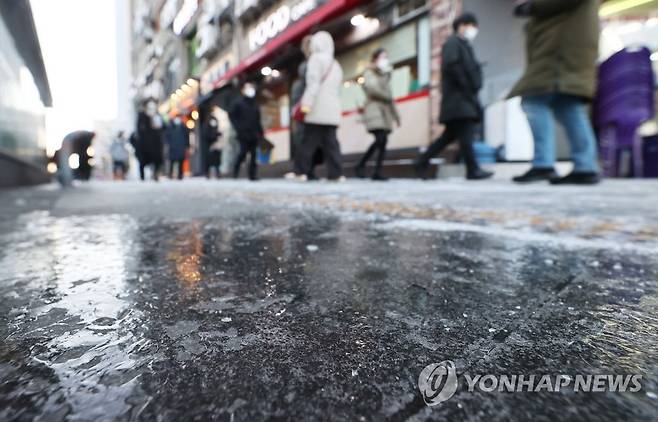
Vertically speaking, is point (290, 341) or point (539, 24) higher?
point (539, 24)

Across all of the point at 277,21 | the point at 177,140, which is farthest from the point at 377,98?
the point at 277,21

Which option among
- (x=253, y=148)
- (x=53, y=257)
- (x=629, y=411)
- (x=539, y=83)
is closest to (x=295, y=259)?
(x=53, y=257)

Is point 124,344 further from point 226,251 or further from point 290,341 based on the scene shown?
point 226,251

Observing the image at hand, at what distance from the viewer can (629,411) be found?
0.33 m

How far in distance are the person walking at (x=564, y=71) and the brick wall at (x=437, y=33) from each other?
3366 millimetres

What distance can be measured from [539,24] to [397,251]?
3.70 m

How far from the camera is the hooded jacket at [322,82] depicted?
17.9ft

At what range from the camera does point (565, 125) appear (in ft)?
12.8

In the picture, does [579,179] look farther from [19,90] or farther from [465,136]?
[19,90]

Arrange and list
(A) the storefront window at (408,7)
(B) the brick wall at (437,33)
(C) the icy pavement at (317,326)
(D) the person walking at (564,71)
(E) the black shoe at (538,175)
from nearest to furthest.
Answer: (C) the icy pavement at (317,326), (D) the person walking at (564,71), (E) the black shoe at (538,175), (B) the brick wall at (437,33), (A) the storefront window at (408,7)

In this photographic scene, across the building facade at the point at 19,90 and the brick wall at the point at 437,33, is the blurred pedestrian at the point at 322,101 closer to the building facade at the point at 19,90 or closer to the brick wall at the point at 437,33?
the brick wall at the point at 437,33

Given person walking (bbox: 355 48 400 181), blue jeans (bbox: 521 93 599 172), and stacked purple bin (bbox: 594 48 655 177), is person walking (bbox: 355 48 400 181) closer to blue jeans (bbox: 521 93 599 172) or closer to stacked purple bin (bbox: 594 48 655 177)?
blue jeans (bbox: 521 93 599 172)

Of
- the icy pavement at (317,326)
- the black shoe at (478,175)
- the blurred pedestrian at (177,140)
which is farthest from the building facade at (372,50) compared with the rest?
the icy pavement at (317,326)

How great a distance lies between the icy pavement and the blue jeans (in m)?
3.03
